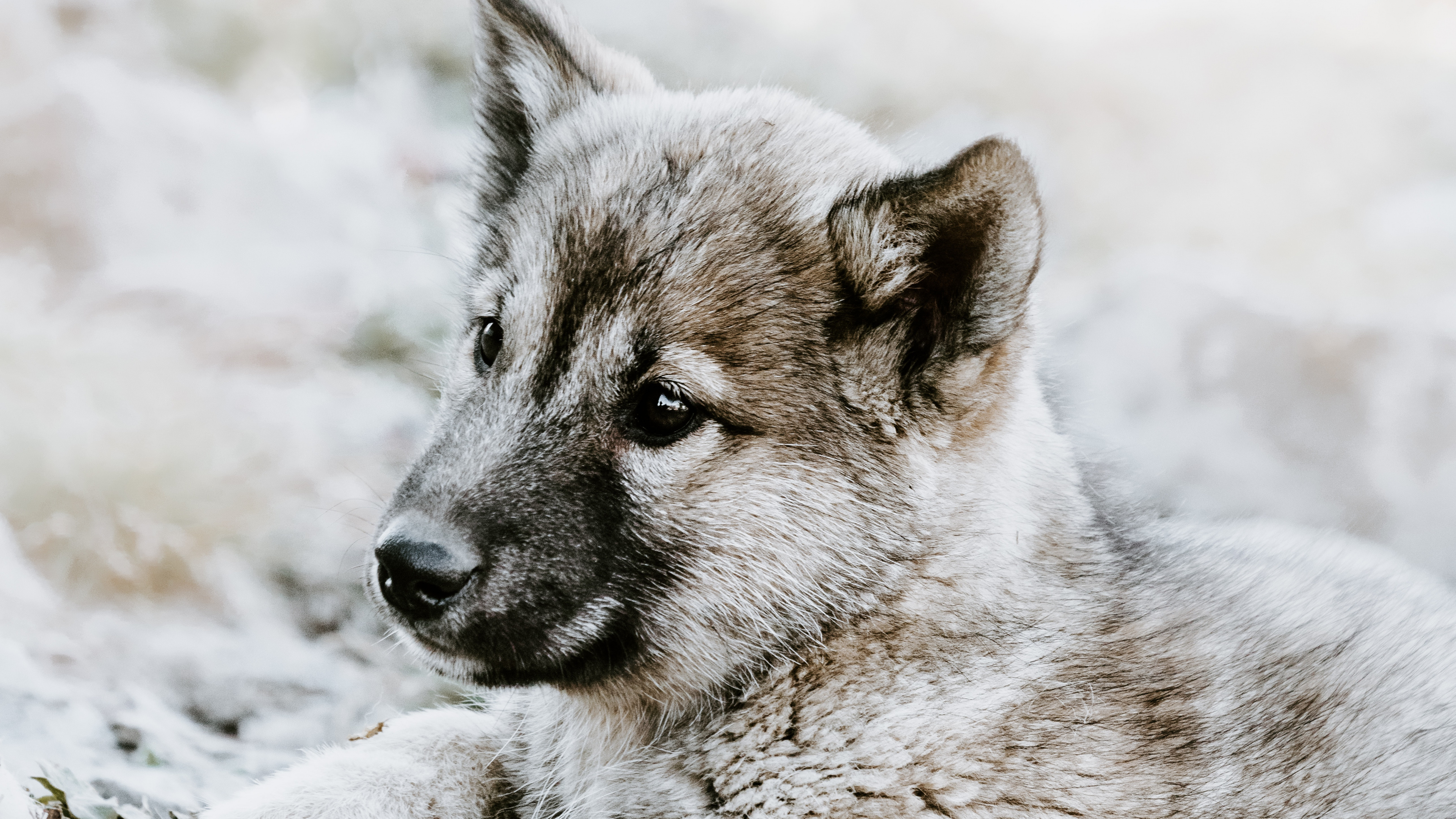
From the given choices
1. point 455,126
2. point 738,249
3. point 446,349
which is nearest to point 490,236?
point 446,349

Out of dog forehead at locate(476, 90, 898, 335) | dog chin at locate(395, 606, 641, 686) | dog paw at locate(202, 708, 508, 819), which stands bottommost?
dog paw at locate(202, 708, 508, 819)

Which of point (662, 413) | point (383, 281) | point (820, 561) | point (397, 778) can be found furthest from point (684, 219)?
point (383, 281)

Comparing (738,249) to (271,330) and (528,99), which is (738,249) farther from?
(271,330)

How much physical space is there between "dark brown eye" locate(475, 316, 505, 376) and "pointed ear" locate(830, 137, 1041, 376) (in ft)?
3.39

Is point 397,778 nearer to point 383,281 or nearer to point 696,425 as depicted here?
point 696,425

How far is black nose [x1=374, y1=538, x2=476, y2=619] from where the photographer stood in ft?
9.36

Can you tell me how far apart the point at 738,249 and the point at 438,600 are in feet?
3.99

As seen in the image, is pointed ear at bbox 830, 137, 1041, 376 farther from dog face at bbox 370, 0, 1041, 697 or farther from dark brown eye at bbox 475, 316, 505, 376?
dark brown eye at bbox 475, 316, 505, 376

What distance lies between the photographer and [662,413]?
3104 millimetres

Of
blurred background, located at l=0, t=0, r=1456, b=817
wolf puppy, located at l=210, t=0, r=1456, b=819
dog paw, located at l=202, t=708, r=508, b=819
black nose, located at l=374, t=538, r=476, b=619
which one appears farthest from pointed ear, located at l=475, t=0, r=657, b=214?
dog paw, located at l=202, t=708, r=508, b=819

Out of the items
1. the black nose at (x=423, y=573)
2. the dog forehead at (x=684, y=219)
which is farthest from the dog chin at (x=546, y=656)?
the dog forehead at (x=684, y=219)

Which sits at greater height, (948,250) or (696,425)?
(948,250)

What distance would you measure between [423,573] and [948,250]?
1.55 m

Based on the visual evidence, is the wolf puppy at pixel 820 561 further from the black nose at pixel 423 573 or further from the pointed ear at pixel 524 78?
the pointed ear at pixel 524 78
